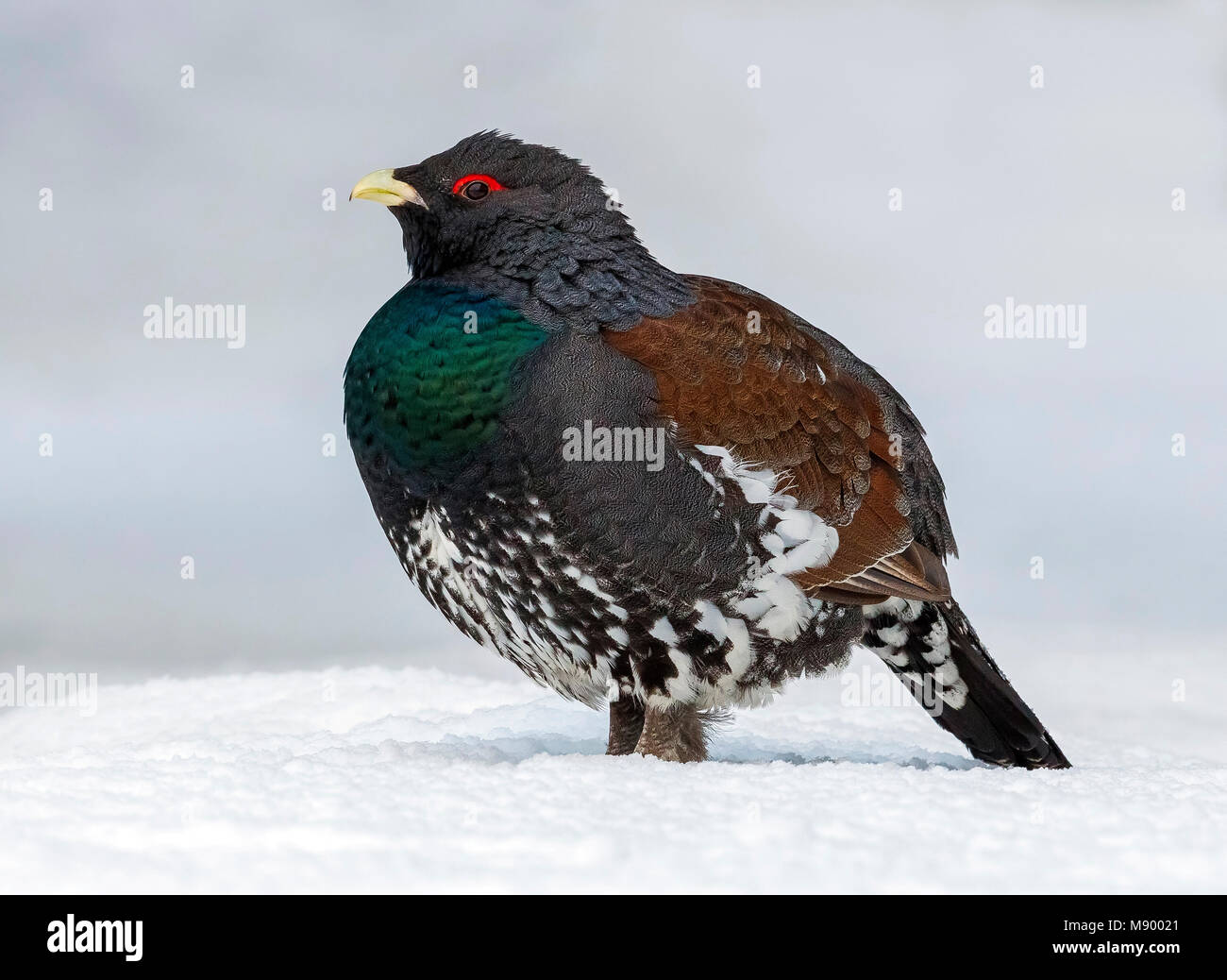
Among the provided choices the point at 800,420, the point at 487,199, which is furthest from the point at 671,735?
the point at 487,199

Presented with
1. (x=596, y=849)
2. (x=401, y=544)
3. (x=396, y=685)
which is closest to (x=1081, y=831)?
(x=596, y=849)

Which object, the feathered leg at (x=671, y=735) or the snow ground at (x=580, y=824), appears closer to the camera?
the snow ground at (x=580, y=824)

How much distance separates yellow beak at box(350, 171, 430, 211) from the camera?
19.5ft

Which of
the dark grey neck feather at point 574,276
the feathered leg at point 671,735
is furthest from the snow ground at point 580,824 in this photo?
the dark grey neck feather at point 574,276

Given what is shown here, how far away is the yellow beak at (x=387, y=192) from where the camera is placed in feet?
19.5

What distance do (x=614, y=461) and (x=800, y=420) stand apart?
899 mm

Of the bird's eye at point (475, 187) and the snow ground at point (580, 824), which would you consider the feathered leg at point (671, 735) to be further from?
the bird's eye at point (475, 187)

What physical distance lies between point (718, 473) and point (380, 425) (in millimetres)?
1401

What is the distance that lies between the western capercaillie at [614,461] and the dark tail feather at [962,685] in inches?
3.3

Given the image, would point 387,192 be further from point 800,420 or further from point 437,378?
point 800,420

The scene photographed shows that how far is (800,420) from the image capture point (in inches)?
225

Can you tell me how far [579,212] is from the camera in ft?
19.2

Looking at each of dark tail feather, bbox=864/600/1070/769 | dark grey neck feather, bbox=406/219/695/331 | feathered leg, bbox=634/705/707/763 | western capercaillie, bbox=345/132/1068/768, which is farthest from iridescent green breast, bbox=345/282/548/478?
dark tail feather, bbox=864/600/1070/769

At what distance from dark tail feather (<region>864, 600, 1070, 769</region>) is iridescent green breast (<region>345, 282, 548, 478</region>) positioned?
213 cm
